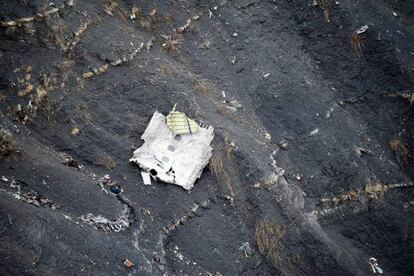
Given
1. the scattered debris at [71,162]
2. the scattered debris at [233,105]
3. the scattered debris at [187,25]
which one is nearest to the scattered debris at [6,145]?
the scattered debris at [71,162]

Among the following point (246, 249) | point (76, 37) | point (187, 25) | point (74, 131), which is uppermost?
point (76, 37)

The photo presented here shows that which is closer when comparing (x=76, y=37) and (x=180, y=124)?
(x=180, y=124)

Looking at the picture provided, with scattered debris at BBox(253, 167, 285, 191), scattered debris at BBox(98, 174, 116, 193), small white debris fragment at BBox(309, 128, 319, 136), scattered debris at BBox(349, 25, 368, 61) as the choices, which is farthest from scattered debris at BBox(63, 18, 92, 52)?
scattered debris at BBox(349, 25, 368, 61)


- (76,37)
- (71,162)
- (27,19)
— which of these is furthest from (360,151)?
(27,19)

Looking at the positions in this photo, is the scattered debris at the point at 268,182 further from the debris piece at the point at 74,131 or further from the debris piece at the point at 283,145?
the debris piece at the point at 74,131

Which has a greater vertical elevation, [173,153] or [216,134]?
[216,134]

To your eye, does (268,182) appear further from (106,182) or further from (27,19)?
(27,19)
